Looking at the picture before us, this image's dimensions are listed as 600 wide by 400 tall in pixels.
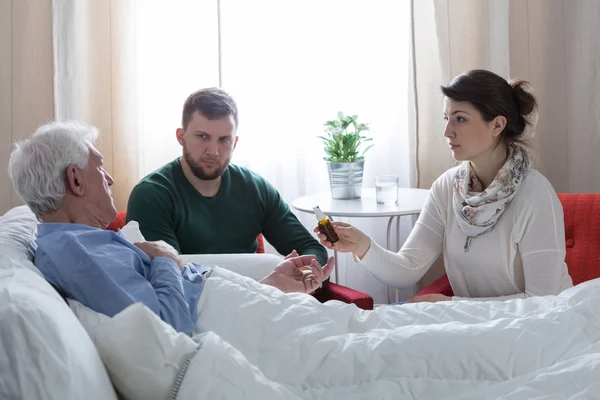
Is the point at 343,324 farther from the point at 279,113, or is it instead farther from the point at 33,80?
the point at 33,80

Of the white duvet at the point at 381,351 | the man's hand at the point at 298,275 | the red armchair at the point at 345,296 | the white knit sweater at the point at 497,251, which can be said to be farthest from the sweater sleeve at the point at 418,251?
the white duvet at the point at 381,351

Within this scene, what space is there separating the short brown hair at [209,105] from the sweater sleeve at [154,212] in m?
0.27

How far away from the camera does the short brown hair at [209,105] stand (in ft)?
8.00

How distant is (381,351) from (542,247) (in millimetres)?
848

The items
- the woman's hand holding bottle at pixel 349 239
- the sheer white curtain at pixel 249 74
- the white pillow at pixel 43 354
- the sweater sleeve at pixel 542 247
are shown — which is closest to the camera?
the white pillow at pixel 43 354

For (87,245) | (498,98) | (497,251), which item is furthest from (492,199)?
(87,245)

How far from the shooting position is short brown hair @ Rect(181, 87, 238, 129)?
244 centimetres

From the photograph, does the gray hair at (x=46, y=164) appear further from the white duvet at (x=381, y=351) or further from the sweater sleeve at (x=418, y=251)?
the sweater sleeve at (x=418, y=251)

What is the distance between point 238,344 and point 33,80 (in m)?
2.07

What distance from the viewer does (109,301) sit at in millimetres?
1403

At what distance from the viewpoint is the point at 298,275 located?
2.13m

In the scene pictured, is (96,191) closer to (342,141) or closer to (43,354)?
(43,354)

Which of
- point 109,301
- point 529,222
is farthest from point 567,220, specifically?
point 109,301

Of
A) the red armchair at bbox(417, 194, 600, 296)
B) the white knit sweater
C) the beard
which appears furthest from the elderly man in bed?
the red armchair at bbox(417, 194, 600, 296)
